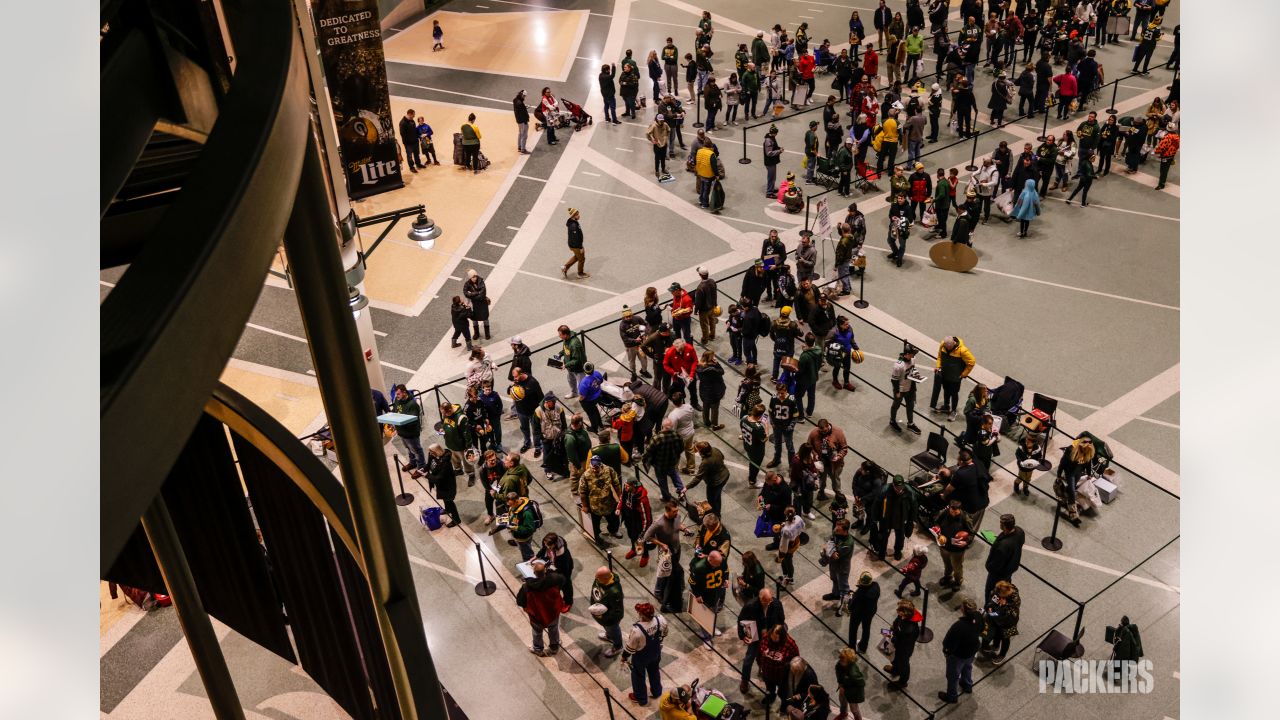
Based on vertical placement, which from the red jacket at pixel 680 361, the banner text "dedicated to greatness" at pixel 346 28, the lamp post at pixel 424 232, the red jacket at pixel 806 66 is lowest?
the red jacket at pixel 680 361

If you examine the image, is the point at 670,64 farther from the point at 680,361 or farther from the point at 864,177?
the point at 680,361

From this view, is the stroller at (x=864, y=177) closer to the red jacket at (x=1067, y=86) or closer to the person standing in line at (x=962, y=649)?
the red jacket at (x=1067, y=86)

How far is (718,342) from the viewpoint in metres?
19.9

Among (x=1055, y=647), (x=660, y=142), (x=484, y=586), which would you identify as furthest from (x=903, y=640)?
(x=660, y=142)

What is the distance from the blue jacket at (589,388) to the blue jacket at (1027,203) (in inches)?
→ 414

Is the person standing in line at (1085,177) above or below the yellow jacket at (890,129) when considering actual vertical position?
below

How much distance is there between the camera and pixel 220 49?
1489 centimetres

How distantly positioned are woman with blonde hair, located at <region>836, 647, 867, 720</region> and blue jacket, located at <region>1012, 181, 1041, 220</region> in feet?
43.9

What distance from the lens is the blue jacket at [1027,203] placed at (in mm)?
→ 22373

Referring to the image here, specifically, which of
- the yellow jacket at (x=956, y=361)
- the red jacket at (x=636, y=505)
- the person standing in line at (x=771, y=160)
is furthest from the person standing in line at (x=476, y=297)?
the yellow jacket at (x=956, y=361)

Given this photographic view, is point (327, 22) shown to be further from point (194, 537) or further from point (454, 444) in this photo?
point (194, 537)

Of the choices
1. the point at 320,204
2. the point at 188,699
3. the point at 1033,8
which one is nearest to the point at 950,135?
the point at 1033,8

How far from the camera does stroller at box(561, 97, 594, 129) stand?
28.3 m
